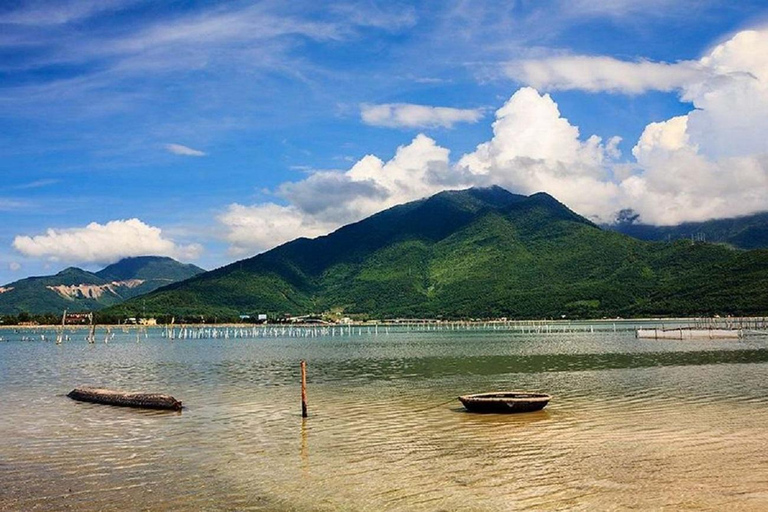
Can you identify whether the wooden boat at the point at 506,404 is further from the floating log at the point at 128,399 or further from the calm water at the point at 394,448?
the floating log at the point at 128,399

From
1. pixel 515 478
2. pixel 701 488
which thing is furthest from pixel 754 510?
pixel 515 478

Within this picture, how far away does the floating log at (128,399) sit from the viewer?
31.9 metres

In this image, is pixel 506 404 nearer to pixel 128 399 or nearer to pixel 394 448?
pixel 394 448

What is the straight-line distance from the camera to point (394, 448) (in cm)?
2230

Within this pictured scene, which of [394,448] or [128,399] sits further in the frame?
[128,399]

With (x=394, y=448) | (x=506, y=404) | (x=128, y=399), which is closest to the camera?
(x=394, y=448)

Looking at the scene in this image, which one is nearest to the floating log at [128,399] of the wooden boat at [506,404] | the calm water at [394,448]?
the calm water at [394,448]

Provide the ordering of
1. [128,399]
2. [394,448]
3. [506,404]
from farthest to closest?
[128,399] < [506,404] < [394,448]

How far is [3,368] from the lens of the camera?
62.0 meters

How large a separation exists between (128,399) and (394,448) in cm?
1699

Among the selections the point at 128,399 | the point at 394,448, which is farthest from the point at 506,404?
the point at 128,399

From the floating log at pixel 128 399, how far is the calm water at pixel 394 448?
77 centimetres

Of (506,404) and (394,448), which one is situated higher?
(506,404)

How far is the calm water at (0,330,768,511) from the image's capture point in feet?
54.0
